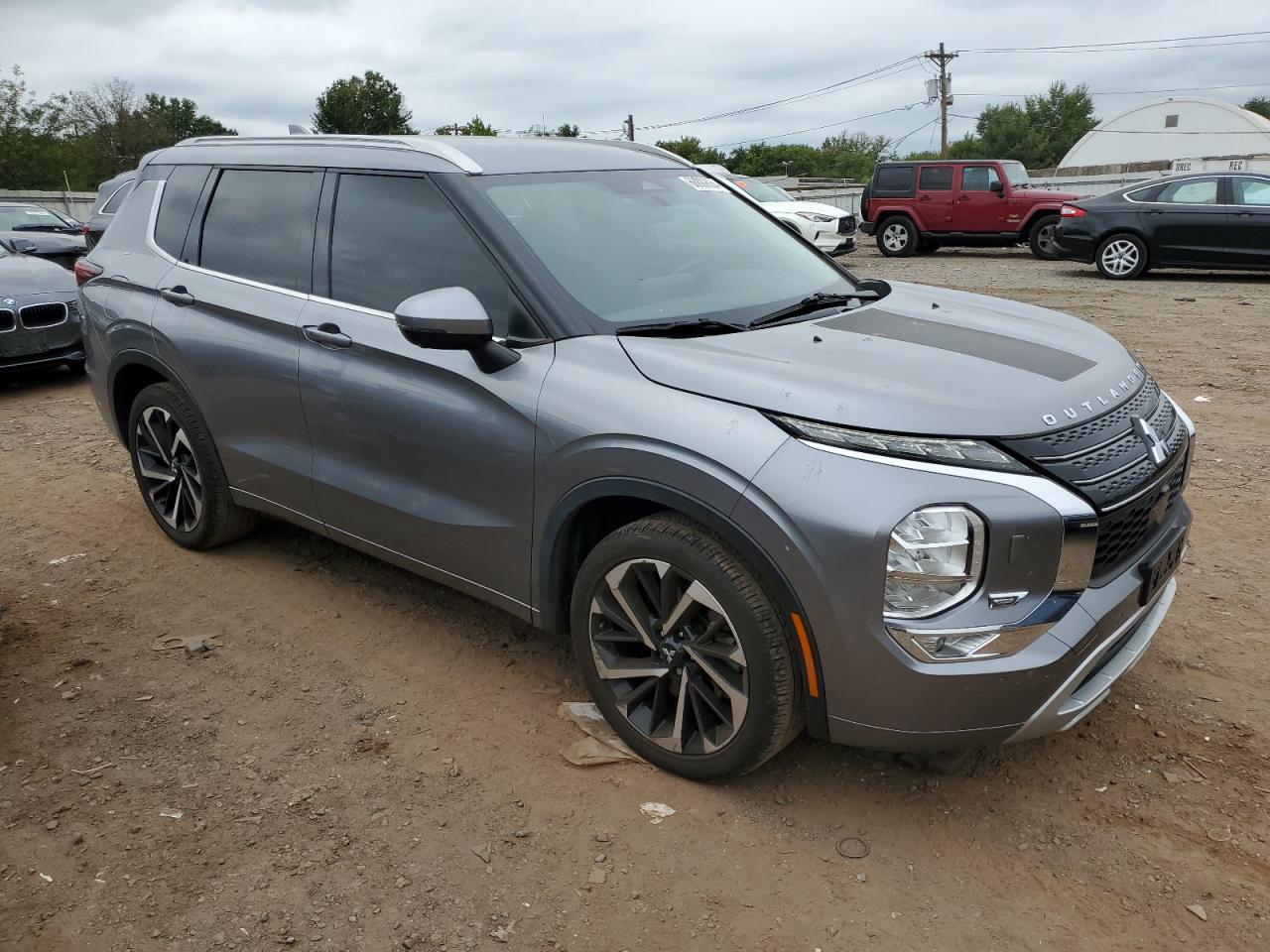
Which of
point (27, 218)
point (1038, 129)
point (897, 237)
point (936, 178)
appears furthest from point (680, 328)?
point (1038, 129)

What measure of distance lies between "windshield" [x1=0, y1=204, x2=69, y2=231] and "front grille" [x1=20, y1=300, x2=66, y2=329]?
24.6 ft

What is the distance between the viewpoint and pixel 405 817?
9.66 ft

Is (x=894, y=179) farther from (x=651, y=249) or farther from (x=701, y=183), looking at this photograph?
(x=651, y=249)

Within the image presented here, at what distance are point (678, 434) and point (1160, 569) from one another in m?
1.44

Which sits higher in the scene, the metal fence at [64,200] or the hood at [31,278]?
the metal fence at [64,200]

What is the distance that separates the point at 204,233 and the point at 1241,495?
5.24m

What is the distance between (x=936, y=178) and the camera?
18859mm

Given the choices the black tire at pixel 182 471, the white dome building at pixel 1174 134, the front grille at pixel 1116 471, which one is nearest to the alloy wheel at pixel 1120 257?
the front grille at pixel 1116 471

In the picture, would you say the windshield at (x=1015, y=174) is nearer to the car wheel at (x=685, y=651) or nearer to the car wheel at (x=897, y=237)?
the car wheel at (x=897, y=237)

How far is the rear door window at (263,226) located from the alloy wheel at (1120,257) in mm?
14040

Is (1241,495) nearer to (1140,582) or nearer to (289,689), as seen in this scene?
(1140,582)

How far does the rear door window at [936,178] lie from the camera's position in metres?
18.7

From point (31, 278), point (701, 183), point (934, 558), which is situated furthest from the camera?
point (31, 278)

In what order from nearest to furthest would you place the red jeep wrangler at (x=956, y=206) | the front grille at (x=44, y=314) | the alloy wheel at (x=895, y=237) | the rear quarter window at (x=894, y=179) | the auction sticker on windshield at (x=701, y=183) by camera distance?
1. the auction sticker on windshield at (x=701, y=183)
2. the front grille at (x=44, y=314)
3. the red jeep wrangler at (x=956, y=206)
4. the rear quarter window at (x=894, y=179)
5. the alloy wheel at (x=895, y=237)
